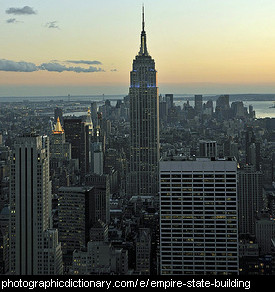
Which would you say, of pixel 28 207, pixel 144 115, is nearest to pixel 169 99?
pixel 144 115

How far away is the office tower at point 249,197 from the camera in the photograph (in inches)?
425

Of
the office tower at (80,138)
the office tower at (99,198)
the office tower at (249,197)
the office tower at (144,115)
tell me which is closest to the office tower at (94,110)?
the office tower at (80,138)

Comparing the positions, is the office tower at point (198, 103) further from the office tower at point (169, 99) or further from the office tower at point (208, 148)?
the office tower at point (169, 99)

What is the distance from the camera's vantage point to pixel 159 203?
10.2 m

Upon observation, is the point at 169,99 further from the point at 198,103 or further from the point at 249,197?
the point at 249,197

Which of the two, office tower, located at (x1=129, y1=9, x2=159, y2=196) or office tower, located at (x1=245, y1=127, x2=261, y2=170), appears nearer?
office tower, located at (x1=245, y1=127, x2=261, y2=170)

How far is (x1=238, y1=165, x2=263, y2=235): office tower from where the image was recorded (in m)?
10.8

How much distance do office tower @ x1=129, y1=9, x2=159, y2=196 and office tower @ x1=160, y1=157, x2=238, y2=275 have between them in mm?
11368

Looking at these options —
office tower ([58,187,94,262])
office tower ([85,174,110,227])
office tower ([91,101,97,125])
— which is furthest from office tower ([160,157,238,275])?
office tower ([91,101,97,125])

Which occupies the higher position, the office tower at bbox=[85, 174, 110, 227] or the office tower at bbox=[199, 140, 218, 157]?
the office tower at bbox=[199, 140, 218, 157]

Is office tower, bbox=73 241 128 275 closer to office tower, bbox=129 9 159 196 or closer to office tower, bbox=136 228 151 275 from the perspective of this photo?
office tower, bbox=136 228 151 275

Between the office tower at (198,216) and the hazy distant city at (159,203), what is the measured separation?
0.02 m

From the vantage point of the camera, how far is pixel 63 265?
863cm

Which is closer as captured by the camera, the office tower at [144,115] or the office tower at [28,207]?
the office tower at [28,207]
